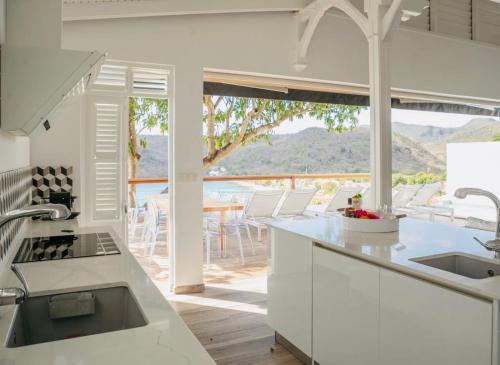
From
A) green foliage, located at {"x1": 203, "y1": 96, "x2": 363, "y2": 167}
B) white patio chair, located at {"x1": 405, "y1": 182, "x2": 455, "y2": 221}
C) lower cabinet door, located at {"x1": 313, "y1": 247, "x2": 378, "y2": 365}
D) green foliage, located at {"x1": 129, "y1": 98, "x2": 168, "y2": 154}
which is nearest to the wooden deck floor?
lower cabinet door, located at {"x1": 313, "y1": 247, "x2": 378, "y2": 365}

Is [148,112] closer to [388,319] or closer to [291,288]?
[291,288]

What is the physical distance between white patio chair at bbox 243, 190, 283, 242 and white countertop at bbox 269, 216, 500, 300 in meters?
2.51

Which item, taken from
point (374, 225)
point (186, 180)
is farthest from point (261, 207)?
point (374, 225)

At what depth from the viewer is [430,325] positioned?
1640 mm

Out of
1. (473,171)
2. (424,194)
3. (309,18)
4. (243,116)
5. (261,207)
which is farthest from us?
(473,171)

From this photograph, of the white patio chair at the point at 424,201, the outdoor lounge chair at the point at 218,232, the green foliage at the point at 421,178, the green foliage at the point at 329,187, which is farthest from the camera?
the green foliage at the point at 421,178

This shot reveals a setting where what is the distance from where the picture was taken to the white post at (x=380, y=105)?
3.21 meters

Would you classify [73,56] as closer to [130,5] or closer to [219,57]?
[130,5]

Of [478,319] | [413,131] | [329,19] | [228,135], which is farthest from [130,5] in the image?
[413,131]

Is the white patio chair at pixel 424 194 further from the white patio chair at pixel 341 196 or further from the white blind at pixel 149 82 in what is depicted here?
the white blind at pixel 149 82

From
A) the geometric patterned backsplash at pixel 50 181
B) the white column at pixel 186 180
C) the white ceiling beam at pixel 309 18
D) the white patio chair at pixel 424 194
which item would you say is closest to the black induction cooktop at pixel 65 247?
the geometric patterned backsplash at pixel 50 181

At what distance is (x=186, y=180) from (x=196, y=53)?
125 cm

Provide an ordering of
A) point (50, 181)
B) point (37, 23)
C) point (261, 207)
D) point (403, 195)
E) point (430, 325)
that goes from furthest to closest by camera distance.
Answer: point (403, 195), point (261, 207), point (50, 181), point (37, 23), point (430, 325)

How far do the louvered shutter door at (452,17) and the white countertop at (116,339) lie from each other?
18.4 feet
